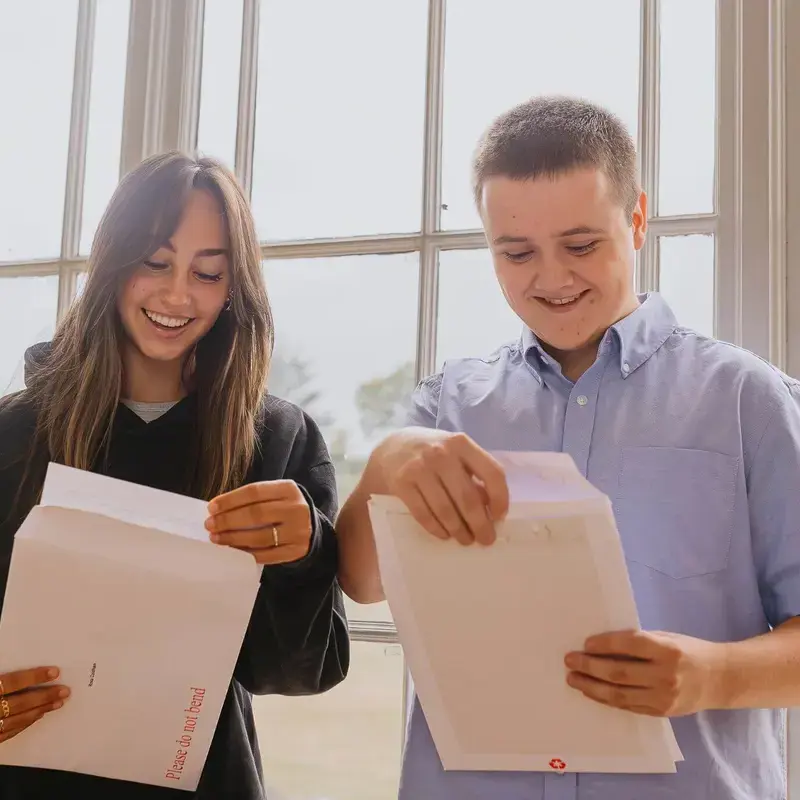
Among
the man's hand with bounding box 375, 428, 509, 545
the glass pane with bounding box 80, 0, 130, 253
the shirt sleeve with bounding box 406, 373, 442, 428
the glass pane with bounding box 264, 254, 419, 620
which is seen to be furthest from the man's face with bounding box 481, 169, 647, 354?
the glass pane with bounding box 80, 0, 130, 253

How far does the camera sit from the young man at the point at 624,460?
0.90m

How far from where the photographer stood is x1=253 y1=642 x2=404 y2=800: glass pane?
60.9 inches

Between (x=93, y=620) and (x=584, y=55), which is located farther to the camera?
(x=584, y=55)

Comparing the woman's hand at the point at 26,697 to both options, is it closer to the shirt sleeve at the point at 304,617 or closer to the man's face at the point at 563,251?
the shirt sleeve at the point at 304,617

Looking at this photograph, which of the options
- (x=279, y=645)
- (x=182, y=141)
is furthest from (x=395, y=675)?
(x=182, y=141)

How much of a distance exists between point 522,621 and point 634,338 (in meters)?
0.40

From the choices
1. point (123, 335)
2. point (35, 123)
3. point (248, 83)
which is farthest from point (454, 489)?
point (35, 123)

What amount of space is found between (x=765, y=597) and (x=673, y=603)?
0.11 m

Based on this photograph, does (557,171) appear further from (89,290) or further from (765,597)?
(89,290)

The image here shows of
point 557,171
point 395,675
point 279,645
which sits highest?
point 557,171

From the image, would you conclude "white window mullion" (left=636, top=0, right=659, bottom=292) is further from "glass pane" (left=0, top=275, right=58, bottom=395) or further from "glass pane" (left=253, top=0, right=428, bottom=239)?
"glass pane" (left=0, top=275, right=58, bottom=395)

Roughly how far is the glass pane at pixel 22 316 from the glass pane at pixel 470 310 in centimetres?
82

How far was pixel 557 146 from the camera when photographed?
44.5 inches

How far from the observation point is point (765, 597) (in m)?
1.04
